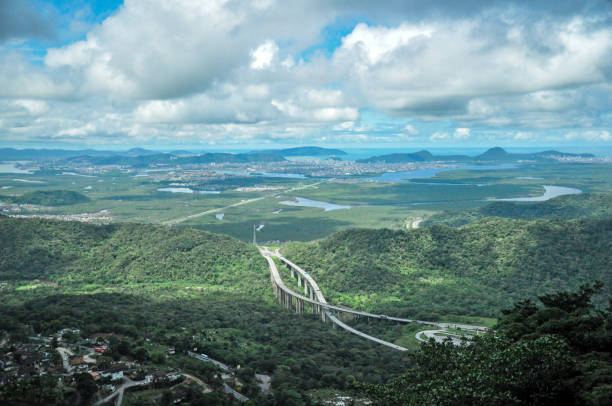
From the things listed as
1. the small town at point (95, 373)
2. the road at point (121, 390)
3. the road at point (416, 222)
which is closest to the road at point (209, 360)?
the small town at point (95, 373)

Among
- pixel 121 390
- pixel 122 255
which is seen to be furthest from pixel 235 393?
pixel 122 255

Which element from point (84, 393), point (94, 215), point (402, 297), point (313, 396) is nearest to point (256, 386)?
point (313, 396)

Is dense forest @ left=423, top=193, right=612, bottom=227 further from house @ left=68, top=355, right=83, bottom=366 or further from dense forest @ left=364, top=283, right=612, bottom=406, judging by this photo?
house @ left=68, top=355, right=83, bottom=366

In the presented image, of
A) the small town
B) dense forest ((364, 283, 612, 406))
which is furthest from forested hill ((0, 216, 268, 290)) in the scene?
dense forest ((364, 283, 612, 406))

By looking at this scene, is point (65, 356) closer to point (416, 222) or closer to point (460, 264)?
point (460, 264)

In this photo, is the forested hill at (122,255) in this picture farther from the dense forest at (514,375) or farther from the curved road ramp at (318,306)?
the dense forest at (514,375)

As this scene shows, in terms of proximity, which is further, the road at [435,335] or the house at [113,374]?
the road at [435,335]

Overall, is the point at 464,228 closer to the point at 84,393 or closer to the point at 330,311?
the point at 330,311
